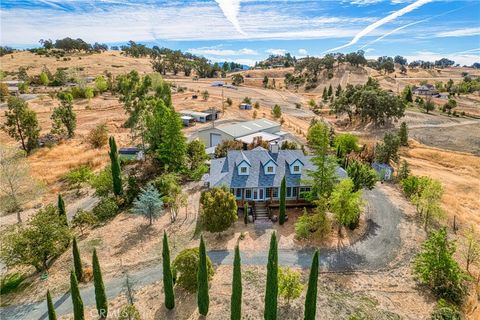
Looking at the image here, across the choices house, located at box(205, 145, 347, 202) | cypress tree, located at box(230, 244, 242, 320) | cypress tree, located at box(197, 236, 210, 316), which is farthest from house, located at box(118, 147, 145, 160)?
cypress tree, located at box(230, 244, 242, 320)

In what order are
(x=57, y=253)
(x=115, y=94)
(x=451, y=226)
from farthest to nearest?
(x=115, y=94)
(x=451, y=226)
(x=57, y=253)

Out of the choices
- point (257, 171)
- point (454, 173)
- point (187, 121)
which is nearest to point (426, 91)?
point (454, 173)

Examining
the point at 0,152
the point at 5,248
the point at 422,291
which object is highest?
the point at 0,152

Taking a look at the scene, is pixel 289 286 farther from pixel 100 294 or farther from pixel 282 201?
pixel 100 294

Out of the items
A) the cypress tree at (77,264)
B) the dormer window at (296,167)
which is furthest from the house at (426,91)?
the cypress tree at (77,264)

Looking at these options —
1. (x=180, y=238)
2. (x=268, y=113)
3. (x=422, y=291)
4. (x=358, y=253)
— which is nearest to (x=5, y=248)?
(x=180, y=238)

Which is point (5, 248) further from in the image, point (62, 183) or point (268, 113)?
point (268, 113)

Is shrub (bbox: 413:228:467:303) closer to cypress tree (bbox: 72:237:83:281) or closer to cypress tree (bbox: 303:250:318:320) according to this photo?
cypress tree (bbox: 303:250:318:320)
